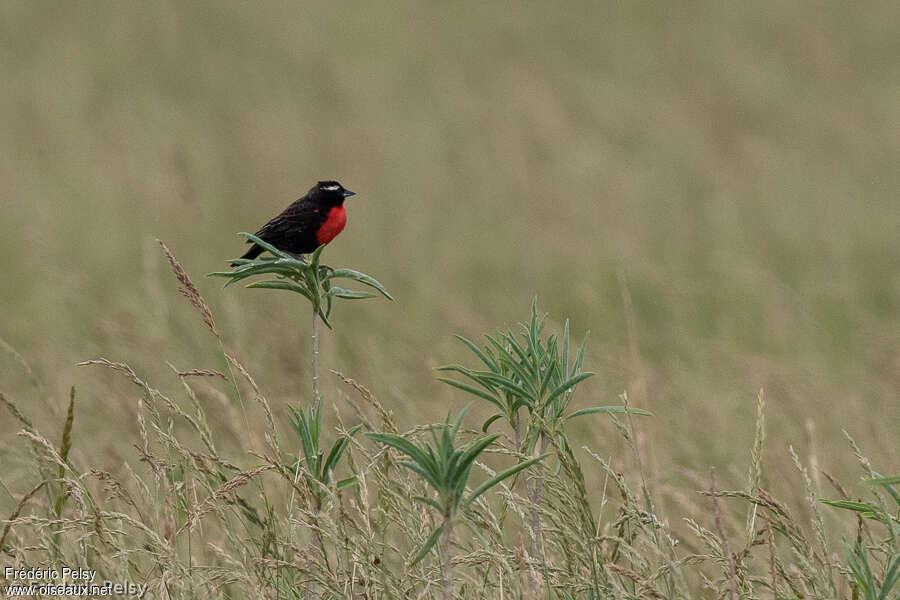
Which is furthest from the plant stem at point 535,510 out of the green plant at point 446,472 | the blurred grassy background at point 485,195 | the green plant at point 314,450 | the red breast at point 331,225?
the blurred grassy background at point 485,195

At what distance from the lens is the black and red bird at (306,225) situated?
257 cm

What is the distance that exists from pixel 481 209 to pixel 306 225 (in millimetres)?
8704

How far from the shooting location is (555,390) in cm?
246

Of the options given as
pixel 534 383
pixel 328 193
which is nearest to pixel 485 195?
pixel 328 193

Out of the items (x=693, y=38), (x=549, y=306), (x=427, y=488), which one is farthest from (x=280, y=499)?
(x=693, y=38)

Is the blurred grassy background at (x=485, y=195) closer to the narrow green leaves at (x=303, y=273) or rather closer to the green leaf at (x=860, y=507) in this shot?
the green leaf at (x=860, y=507)

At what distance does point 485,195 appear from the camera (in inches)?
454

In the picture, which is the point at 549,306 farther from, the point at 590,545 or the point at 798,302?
the point at 590,545

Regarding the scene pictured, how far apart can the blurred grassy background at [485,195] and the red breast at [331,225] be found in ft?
6.67

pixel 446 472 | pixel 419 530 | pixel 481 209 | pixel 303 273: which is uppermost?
pixel 481 209

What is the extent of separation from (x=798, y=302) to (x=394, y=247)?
12.4ft

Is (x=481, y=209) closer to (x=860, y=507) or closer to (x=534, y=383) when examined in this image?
(x=534, y=383)

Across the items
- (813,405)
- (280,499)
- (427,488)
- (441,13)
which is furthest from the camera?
(441,13)

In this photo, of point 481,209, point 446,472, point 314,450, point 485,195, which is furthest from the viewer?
point 485,195
